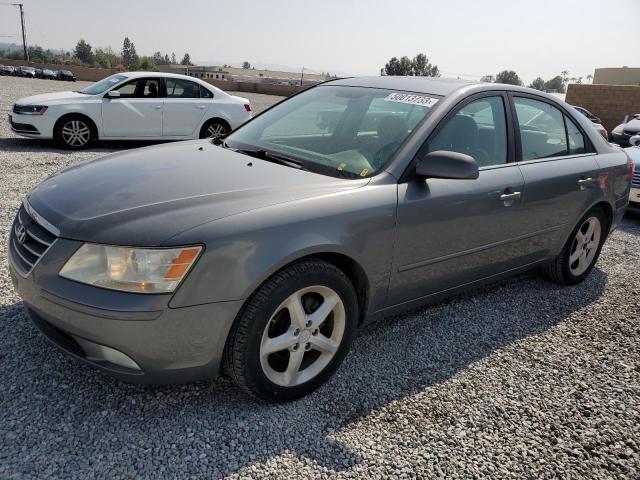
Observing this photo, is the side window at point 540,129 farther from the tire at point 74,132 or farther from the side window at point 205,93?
the tire at point 74,132

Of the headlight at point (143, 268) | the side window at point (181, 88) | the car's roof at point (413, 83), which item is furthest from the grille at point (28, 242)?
Answer: the side window at point (181, 88)

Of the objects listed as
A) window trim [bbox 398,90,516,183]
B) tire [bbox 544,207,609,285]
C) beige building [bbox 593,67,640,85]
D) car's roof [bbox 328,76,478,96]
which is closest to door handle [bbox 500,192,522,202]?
window trim [bbox 398,90,516,183]

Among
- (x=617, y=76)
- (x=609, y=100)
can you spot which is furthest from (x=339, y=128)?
(x=617, y=76)

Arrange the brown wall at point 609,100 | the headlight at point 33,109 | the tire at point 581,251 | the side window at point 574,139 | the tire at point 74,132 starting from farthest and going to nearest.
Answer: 1. the brown wall at point 609,100
2. the tire at point 74,132
3. the headlight at point 33,109
4. the tire at point 581,251
5. the side window at point 574,139

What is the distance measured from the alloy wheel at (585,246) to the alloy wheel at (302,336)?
2599 millimetres

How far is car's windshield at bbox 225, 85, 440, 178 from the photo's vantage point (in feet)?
9.87

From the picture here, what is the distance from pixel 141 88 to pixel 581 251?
7.90 meters

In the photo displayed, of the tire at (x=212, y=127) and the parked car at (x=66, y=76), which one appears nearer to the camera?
the tire at (x=212, y=127)

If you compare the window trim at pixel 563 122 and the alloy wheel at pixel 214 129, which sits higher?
the window trim at pixel 563 122

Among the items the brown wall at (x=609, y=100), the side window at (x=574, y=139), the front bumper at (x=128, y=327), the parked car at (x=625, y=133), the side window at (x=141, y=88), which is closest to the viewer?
the front bumper at (x=128, y=327)

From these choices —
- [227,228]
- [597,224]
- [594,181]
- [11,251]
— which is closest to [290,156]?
Answer: [227,228]

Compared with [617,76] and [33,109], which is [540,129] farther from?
[617,76]

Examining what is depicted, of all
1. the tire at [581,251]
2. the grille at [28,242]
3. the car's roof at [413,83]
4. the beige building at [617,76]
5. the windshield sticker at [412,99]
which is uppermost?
the beige building at [617,76]

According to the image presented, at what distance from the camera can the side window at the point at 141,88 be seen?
943 cm
